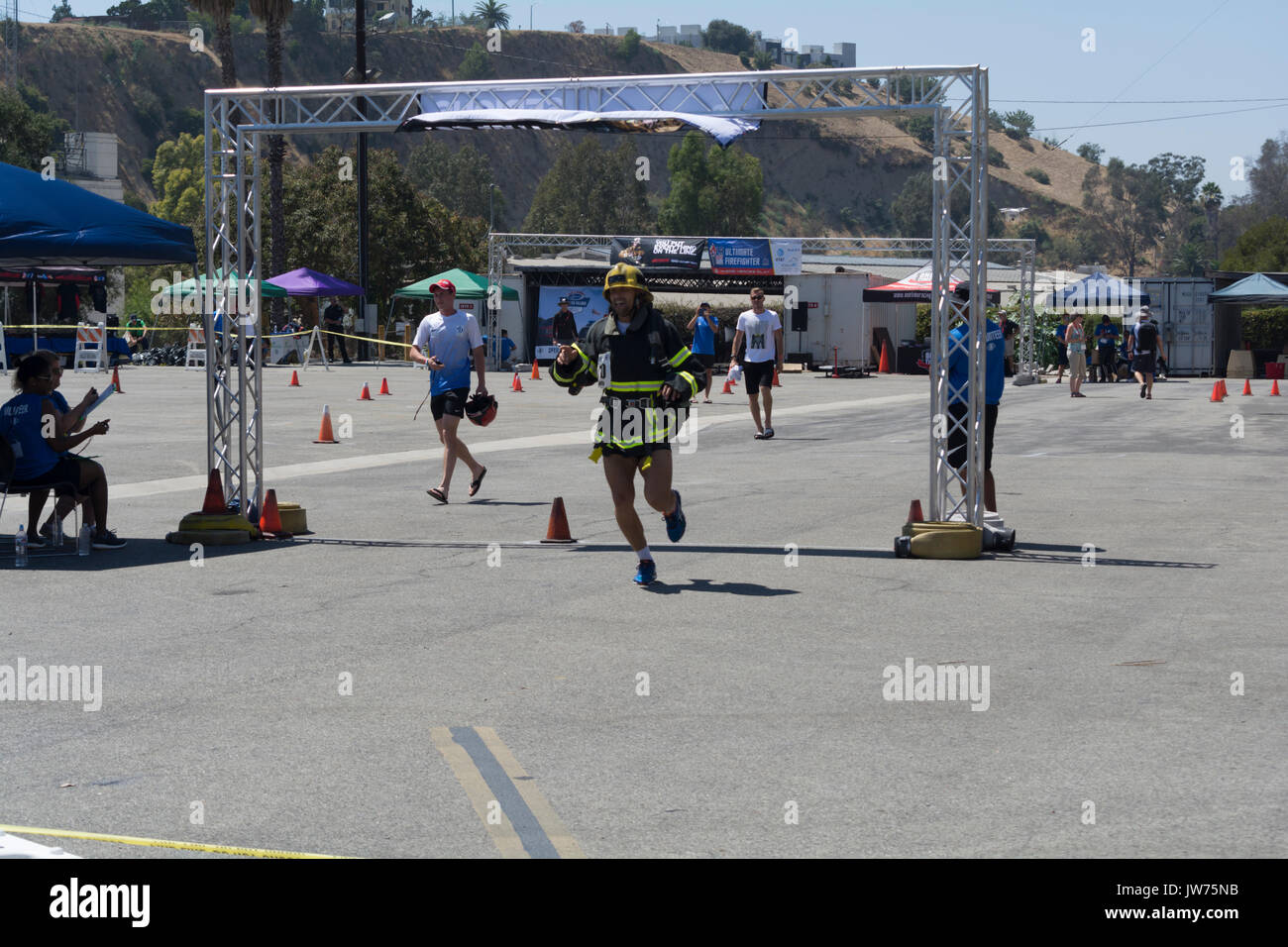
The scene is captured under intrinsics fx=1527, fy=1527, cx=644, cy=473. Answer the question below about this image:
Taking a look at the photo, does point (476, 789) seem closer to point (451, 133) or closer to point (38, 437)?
point (38, 437)

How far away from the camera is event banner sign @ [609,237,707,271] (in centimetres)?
4853

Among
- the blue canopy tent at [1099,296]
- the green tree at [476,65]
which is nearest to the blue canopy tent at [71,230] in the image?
the blue canopy tent at [1099,296]

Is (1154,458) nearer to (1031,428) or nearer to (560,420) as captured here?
(1031,428)

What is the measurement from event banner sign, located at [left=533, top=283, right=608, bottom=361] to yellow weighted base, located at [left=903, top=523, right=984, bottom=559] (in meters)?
37.4

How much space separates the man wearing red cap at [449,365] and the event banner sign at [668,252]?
3431 cm

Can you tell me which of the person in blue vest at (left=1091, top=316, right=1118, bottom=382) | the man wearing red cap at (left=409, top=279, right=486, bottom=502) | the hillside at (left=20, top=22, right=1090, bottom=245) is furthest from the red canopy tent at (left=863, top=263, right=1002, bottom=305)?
the hillside at (left=20, top=22, right=1090, bottom=245)

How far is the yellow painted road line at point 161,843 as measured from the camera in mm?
4820

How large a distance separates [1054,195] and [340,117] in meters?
193

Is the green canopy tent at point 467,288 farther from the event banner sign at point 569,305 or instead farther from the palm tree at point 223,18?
the palm tree at point 223,18

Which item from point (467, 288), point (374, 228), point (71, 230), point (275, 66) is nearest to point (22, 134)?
point (374, 228)

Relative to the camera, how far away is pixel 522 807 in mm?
5328

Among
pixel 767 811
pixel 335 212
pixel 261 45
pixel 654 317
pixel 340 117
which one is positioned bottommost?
pixel 767 811

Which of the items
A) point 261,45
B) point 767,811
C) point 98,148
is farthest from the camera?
point 261,45

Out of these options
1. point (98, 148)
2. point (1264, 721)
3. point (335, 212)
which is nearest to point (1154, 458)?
point (1264, 721)
